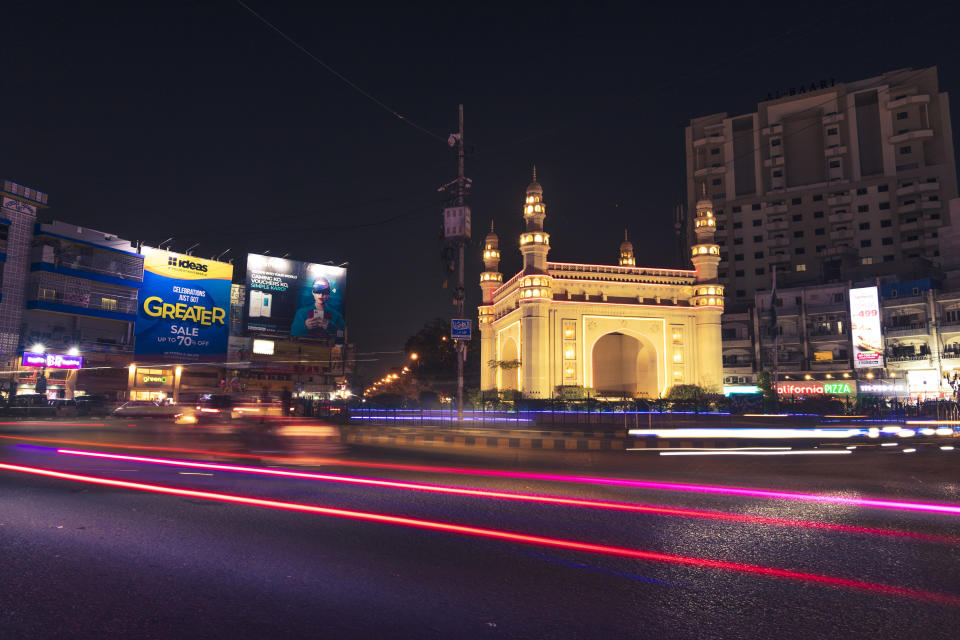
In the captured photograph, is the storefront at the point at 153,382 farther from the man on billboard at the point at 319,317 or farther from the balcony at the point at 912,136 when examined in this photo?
the balcony at the point at 912,136

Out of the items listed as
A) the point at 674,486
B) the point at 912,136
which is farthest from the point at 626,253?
the point at 674,486

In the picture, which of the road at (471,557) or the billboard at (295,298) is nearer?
the road at (471,557)

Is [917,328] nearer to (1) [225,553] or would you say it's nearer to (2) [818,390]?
(2) [818,390]

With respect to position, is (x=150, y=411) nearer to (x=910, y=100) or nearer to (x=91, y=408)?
(x=91, y=408)

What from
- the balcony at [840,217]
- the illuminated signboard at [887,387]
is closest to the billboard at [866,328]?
the illuminated signboard at [887,387]

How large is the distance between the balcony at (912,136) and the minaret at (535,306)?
42.9 m

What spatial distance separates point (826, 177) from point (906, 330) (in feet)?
93.8

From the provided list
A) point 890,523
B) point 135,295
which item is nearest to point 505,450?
point 890,523

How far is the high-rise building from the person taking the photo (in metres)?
61.7

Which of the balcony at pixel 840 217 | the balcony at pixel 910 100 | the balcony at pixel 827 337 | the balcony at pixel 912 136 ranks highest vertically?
the balcony at pixel 910 100

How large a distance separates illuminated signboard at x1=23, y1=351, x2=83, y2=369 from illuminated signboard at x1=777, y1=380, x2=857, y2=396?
50738 mm

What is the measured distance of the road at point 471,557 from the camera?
10.4 ft

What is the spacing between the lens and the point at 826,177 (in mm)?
67625

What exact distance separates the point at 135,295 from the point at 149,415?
27.1 metres
